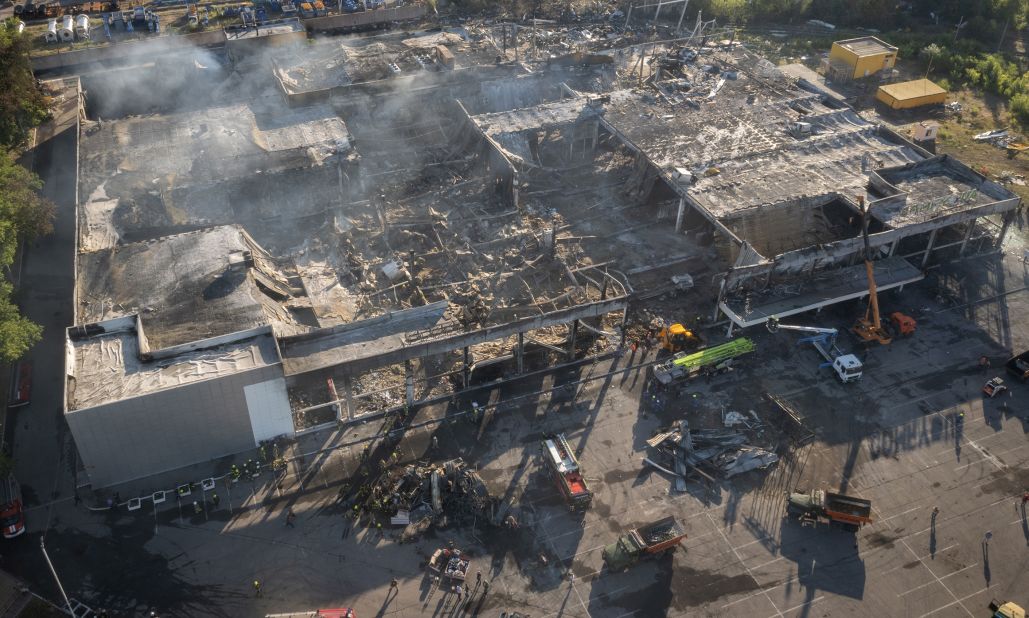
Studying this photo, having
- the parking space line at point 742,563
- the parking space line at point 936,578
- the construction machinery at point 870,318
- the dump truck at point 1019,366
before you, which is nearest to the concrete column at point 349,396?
the parking space line at point 742,563

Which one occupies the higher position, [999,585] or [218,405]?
[218,405]

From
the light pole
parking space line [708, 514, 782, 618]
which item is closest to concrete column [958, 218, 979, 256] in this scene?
parking space line [708, 514, 782, 618]

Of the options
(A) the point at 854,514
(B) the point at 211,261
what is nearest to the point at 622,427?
(A) the point at 854,514

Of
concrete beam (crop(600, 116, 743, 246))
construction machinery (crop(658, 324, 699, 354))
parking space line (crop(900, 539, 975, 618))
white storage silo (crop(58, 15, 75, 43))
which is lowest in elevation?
parking space line (crop(900, 539, 975, 618))

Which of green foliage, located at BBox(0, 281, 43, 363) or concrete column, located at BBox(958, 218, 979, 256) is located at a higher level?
green foliage, located at BBox(0, 281, 43, 363)

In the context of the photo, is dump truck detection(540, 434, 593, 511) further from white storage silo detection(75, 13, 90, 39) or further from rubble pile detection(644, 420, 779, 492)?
white storage silo detection(75, 13, 90, 39)

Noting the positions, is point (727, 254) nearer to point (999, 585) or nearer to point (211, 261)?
point (999, 585)
